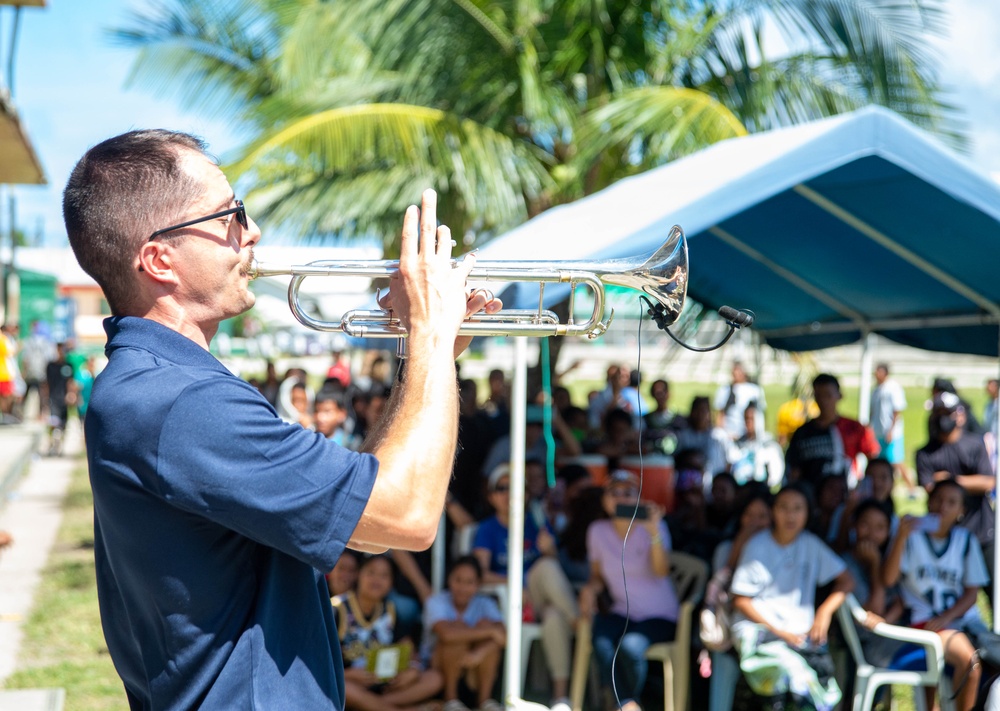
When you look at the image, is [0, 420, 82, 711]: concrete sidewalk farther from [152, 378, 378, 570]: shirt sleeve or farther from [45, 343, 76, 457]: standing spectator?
[152, 378, 378, 570]: shirt sleeve

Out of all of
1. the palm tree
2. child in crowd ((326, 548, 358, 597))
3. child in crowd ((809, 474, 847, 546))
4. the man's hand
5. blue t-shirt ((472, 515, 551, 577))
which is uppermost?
the palm tree

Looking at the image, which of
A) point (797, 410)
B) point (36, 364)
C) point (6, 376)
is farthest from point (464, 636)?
point (36, 364)

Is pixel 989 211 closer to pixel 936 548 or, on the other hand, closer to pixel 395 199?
pixel 936 548

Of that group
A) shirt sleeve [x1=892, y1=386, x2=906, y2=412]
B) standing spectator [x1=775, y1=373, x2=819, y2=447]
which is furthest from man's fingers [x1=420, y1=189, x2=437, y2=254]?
shirt sleeve [x1=892, y1=386, x2=906, y2=412]

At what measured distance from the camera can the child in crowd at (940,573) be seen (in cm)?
509

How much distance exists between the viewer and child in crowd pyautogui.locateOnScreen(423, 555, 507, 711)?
5.37 meters

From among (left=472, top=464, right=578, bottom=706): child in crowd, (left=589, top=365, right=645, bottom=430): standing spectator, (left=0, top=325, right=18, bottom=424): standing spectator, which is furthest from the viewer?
(left=0, top=325, right=18, bottom=424): standing spectator

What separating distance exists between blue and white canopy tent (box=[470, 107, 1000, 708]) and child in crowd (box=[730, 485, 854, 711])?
120 centimetres

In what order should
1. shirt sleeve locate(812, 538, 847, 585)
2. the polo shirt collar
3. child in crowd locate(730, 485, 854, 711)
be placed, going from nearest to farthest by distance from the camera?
the polo shirt collar → child in crowd locate(730, 485, 854, 711) → shirt sleeve locate(812, 538, 847, 585)

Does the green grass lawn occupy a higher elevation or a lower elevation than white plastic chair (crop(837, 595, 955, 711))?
lower

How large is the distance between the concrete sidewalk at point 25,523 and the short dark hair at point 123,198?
11.7 feet

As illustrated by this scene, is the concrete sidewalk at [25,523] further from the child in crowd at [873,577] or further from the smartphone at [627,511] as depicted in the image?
the child in crowd at [873,577]

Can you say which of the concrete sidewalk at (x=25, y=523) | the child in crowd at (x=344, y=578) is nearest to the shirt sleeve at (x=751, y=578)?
the child in crowd at (x=344, y=578)

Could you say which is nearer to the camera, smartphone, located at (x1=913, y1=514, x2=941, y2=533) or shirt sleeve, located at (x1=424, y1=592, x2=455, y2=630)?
smartphone, located at (x1=913, y1=514, x2=941, y2=533)
